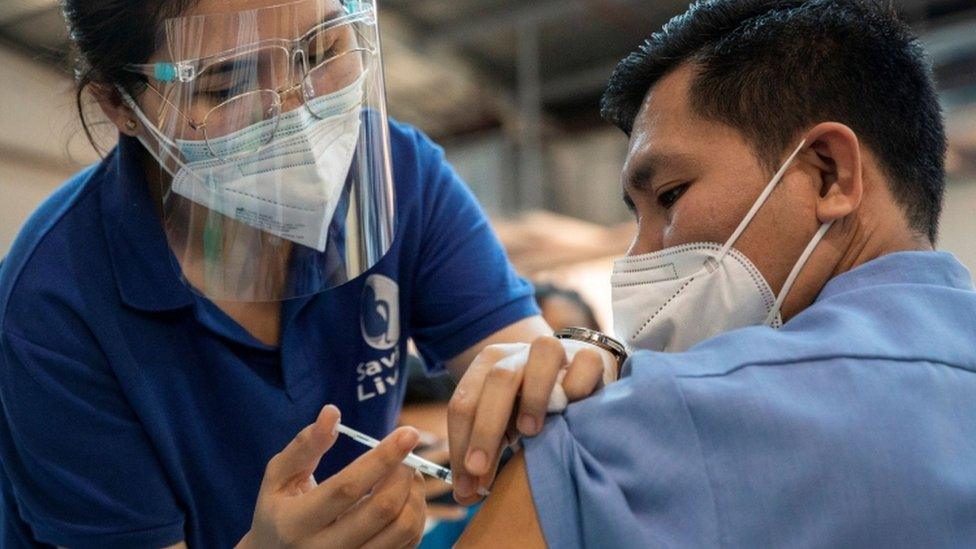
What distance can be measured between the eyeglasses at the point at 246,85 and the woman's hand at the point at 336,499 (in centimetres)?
43

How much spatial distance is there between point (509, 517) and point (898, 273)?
1.51 ft

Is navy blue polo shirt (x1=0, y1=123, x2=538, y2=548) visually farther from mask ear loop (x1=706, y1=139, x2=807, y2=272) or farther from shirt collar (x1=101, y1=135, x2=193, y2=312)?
mask ear loop (x1=706, y1=139, x2=807, y2=272)

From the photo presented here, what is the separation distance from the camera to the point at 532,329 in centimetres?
149

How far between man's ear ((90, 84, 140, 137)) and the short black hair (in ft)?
2.21

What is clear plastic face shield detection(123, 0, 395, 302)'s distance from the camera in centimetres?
113

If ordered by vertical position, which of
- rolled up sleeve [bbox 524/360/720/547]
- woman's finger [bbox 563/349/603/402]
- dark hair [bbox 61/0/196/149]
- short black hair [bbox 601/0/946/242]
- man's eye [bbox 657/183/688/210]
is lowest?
rolled up sleeve [bbox 524/360/720/547]

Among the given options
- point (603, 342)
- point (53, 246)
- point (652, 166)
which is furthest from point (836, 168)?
point (53, 246)

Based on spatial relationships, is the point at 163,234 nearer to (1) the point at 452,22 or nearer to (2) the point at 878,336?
(2) the point at 878,336

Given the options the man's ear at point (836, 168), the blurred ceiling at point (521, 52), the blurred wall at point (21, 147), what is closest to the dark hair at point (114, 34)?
the man's ear at point (836, 168)

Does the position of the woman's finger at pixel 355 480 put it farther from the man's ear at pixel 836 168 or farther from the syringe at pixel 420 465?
the man's ear at pixel 836 168

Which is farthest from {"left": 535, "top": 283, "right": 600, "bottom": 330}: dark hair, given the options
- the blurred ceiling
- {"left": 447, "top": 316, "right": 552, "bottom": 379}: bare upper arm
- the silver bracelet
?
the blurred ceiling

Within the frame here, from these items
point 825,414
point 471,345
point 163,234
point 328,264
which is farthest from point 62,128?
point 825,414

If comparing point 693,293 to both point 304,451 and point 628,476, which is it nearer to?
point 628,476

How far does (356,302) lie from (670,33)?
0.60 metres
